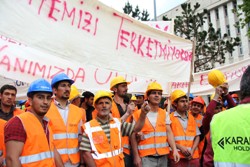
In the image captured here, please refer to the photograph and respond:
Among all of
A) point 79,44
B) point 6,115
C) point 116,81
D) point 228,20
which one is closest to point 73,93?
point 116,81

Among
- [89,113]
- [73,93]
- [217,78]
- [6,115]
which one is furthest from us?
[89,113]

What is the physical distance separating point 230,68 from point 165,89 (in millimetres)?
2695

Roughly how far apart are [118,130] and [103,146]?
30 cm

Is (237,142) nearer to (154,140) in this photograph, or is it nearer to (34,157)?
(34,157)

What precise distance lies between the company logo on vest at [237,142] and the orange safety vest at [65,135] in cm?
187

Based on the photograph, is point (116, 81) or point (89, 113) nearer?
point (116, 81)

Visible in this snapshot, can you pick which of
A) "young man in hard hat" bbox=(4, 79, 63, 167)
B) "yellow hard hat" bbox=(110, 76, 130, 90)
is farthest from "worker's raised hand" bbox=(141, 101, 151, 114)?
"young man in hard hat" bbox=(4, 79, 63, 167)

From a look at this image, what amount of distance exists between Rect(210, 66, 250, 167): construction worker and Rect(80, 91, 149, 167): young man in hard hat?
65.3 inches

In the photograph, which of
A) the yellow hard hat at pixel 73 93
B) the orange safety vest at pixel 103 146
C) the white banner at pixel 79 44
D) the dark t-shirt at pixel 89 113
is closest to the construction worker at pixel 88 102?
the dark t-shirt at pixel 89 113

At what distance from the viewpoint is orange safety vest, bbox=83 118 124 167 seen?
3.16 meters

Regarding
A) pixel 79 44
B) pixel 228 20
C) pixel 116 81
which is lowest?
pixel 116 81

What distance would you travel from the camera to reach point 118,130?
3.40 m

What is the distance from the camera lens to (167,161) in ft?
13.4

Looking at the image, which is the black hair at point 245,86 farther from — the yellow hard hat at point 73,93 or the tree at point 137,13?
the tree at point 137,13
